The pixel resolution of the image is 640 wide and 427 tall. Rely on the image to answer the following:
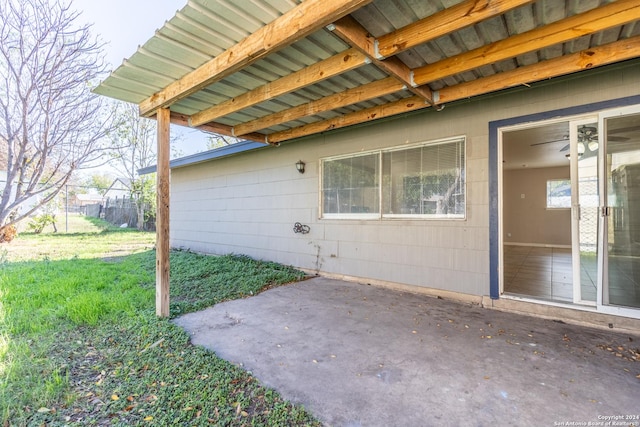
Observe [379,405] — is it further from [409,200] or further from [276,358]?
[409,200]

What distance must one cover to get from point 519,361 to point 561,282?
9.10 ft

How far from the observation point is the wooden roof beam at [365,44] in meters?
2.05

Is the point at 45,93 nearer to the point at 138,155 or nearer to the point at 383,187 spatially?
the point at 383,187

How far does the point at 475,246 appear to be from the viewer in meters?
3.53

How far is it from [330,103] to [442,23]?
162 cm

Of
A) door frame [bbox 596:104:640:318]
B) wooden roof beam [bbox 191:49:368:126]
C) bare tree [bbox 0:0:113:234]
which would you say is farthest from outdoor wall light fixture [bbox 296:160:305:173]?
bare tree [bbox 0:0:113:234]

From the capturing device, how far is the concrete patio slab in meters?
1.67

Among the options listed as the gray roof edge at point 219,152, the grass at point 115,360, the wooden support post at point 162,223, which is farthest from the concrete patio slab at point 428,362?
the gray roof edge at point 219,152

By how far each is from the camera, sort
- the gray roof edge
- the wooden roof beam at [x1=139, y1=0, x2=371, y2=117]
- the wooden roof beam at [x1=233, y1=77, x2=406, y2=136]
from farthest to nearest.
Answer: the gray roof edge, the wooden roof beam at [x1=233, y1=77, x2=406, y2=136], the wooden roof beam at [x1=139, y1=0, x2=371, y2=117]

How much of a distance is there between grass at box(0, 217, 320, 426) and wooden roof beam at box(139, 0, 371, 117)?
2.32 metres

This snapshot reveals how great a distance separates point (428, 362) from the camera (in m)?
2.18

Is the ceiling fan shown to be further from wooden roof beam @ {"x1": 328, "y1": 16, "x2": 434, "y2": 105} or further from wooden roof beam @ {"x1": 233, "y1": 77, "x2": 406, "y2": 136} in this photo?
wooden roof beam @ {"x1": 233, "y1": 77, "x2": 406, "y2": 136}

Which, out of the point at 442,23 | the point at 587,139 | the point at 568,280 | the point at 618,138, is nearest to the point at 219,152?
the point at 442,23

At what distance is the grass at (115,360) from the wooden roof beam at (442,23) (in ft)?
8.36
